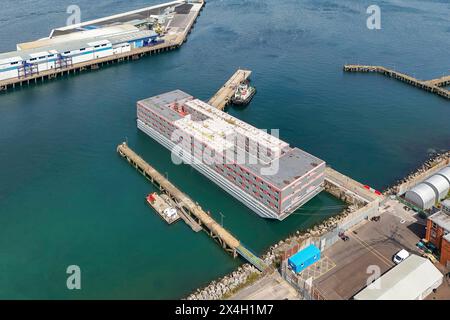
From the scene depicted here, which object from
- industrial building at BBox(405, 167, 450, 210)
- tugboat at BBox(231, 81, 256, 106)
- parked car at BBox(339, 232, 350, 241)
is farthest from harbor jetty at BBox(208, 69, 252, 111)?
parked car at BBox(339, 232, 350, 241)

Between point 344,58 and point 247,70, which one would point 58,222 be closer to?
point 247,70

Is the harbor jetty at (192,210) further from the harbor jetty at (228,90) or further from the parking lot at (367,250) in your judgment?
the harbor jetty at (228,90)

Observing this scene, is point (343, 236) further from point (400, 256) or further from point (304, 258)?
point (304, 258)

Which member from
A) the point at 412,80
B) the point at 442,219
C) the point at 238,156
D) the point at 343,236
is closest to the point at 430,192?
the point at 442,219

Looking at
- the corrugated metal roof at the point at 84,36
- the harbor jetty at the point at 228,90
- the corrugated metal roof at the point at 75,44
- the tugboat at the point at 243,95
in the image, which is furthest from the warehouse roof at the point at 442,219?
the corrugated metal roof at the point at 84,36

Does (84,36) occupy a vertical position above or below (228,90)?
above

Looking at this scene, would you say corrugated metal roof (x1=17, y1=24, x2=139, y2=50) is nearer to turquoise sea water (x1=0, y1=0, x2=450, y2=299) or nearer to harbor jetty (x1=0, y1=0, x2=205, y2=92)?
harbor jetty (x1=0, y1=0, x2=205, y2=92)

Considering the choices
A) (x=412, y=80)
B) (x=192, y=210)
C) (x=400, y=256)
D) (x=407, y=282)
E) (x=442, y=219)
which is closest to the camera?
(x=407, y=282)
